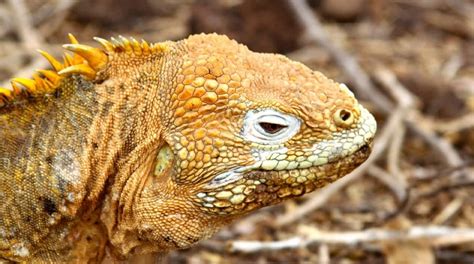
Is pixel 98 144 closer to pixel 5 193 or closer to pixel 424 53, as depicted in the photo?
pixel 5 193

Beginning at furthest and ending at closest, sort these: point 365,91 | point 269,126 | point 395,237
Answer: point 365,91 < point 395,237 < point 269,126

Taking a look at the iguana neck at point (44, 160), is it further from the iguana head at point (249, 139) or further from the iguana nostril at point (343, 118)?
the iguana nostril at point (343, 118)

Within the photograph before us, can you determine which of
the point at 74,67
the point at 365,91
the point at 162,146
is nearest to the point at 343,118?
the point at 162,146

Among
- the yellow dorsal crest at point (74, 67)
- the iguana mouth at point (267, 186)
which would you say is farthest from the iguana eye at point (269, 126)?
the yellow dorsal crest at point (74, 67)

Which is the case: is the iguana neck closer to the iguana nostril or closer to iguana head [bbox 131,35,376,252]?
iguana head [bbox 131,35,376,252]

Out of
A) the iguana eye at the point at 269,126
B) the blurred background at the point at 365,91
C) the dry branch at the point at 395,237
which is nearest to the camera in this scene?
the iguana eye at the point at 269,126

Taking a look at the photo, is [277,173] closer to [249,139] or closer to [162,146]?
[249,139]
